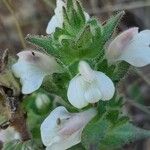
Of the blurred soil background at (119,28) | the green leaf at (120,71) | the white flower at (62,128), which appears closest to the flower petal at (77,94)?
the white flower at (62,128)

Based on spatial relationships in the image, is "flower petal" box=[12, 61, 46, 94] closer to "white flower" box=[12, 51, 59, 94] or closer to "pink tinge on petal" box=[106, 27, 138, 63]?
"white flower" box=[12, 51, 59, 94]

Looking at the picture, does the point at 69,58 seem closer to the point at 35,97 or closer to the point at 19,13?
the point at 35,97

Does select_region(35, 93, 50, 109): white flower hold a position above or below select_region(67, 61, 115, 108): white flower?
below

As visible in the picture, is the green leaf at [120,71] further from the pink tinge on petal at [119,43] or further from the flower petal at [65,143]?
the flower petal at [65,143]

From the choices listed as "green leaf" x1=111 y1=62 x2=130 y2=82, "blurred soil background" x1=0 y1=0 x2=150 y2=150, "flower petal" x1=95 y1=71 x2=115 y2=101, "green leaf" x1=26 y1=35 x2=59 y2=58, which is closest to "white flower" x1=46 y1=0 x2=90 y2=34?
"green leaf" x1=26 y1=35 x2=59 y2=58

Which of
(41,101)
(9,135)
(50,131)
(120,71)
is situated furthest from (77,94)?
(41,101)

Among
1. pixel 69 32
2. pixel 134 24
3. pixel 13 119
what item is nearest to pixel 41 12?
pixel 134 24
